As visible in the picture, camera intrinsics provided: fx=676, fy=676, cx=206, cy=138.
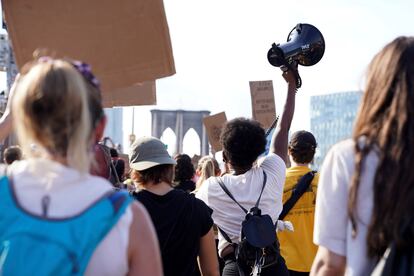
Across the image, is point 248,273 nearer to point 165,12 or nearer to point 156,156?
point 156,156

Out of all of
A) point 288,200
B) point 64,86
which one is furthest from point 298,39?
point 64,86

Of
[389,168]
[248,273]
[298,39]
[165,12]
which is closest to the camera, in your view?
[389,168]

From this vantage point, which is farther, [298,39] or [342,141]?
[298,39]

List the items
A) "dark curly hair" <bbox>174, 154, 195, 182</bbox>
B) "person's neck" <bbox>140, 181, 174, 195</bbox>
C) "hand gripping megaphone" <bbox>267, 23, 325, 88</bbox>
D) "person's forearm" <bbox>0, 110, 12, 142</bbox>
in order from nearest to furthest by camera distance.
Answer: "person's forearm" <bbox>0, 110, 12, 142</bbox> → "person's neck" <bbox>140, 181, 174, 195</bbox> → "hand gripping megaphone" <bbox>267, 23, 325, 88</bbox> → "dark curly hair" <bbox>174, 154, 195, 182</bbox>

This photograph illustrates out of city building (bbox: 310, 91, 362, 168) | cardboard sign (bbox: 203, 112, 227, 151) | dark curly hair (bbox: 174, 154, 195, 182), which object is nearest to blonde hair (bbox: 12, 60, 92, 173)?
dark curly hair (bbox: 174, 154, 195, 182)

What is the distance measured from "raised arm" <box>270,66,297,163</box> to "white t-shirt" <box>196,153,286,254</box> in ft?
0.37

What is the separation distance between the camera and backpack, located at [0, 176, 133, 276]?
6.01ft

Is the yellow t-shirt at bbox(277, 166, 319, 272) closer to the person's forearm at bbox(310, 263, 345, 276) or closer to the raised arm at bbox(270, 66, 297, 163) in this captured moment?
the raised arm at bbox(270, 66, 297, 163)

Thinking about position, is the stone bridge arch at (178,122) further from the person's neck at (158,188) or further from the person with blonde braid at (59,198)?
the person with blonde braid at (59,198)

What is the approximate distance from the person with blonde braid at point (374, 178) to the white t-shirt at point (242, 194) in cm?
166

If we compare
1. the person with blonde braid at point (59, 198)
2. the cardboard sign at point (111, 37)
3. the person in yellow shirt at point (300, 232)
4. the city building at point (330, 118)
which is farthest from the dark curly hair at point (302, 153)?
the city building at point (330, 118)

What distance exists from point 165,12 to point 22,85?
151 centimetres

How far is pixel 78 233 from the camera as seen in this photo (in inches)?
73.7

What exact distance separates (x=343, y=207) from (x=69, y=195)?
889mm
